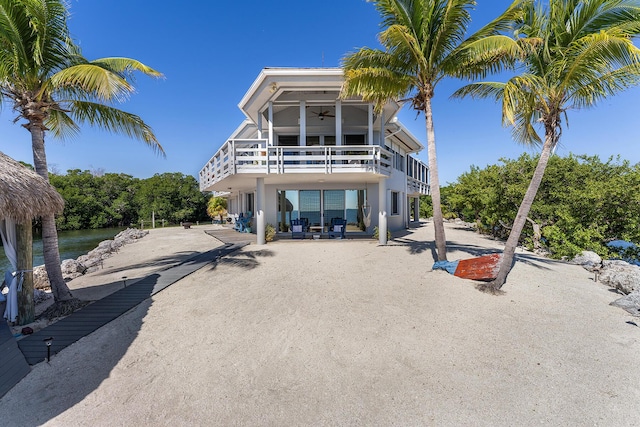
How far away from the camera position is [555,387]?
3418 millimetres

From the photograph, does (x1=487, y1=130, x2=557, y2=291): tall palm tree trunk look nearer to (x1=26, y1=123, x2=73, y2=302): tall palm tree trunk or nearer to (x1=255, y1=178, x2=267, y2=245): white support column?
(x1=255, y1=178, x2=267, y2=245): white support column

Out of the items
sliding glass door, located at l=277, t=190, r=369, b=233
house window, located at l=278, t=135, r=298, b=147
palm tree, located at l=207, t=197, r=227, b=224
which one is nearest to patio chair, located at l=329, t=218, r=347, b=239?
sliding glass door, located at l=277, t=190, r=369, b=233

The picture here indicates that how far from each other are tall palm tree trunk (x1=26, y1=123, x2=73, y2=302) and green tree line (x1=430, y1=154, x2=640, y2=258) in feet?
55.0

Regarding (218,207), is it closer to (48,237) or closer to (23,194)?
(48,237)

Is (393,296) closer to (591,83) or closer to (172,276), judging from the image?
(172,276)

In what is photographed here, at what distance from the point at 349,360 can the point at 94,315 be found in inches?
204

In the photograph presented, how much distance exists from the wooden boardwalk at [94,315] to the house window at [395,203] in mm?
12790

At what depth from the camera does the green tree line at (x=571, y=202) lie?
418 inches

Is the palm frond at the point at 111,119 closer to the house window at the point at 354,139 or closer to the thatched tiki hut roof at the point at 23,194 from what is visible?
the thatched tiki hut roof at the point at 23,194

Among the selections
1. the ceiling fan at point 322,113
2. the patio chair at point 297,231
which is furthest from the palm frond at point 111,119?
the ceiling fan at point 322,113

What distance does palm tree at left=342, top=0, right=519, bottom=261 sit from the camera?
281 inches

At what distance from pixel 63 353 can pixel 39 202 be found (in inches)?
126

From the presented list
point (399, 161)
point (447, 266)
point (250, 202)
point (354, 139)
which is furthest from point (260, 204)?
point (399, 161)

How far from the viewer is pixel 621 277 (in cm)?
711
